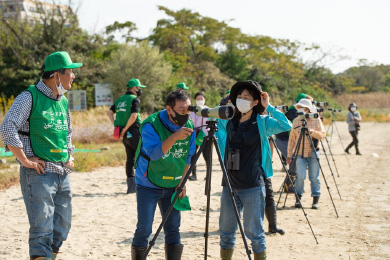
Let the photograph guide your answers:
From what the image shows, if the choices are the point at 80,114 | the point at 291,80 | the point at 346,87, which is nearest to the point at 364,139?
the point at 80,114

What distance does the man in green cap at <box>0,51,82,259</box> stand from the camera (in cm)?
367

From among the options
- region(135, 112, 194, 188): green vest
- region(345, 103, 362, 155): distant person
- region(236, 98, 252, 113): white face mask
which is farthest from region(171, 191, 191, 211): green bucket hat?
region(345, 103, 362, 155): distant person

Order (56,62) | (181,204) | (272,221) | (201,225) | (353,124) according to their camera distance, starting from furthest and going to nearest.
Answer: (353,124)
(201,225)
(272,221)
(181,204)
(56,62)

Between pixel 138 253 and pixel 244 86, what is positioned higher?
pixel 244 86

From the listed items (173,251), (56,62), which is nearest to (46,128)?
(56,62)

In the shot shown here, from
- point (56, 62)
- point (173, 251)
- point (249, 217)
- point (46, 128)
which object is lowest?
point (173, 251)

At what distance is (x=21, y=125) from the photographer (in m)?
3.71

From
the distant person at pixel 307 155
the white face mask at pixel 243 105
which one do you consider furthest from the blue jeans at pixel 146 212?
the distant person at pixel 307 155

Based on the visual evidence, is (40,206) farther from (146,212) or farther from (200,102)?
(200,102)

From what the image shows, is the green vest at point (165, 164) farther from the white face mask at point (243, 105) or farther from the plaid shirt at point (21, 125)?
the plaid shirt at point (21, 125)

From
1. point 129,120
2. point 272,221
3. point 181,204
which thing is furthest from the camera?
point 129,120

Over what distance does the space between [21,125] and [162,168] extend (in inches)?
48.8

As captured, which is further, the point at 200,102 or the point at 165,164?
the point at 200,102

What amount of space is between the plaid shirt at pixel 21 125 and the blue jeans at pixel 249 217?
1.54 meters
